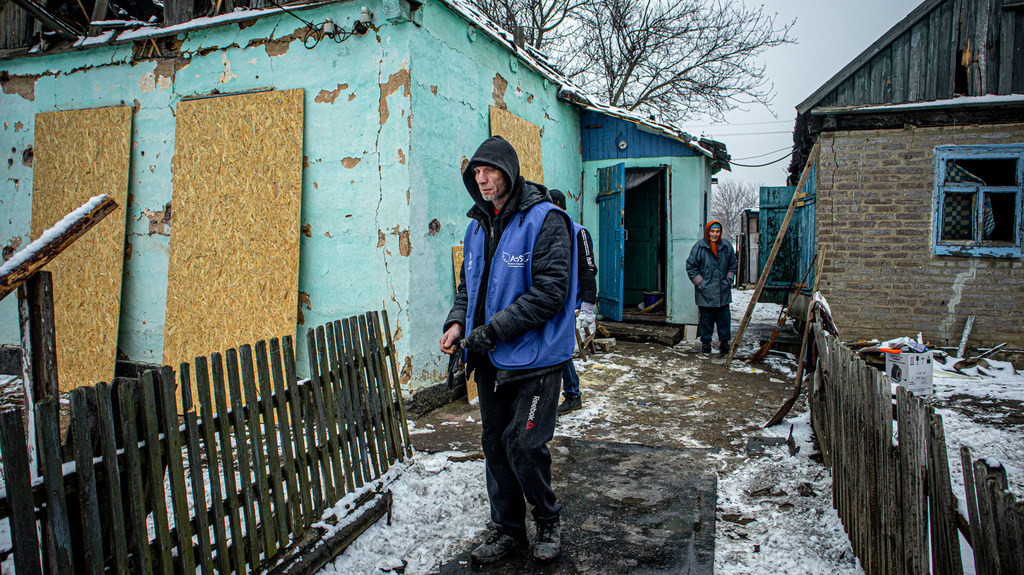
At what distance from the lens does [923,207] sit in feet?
24.0

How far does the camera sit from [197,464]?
2223mm

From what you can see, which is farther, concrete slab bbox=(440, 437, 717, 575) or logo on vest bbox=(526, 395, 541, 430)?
concrete slab bbox=(440, 437, 717, 575)

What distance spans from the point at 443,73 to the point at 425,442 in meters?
3.33

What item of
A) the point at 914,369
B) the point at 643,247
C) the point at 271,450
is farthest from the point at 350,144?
the point at 643,247

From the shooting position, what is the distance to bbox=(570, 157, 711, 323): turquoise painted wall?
921 cm

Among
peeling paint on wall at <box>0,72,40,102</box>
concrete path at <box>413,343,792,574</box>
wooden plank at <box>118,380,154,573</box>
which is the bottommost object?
concrete path at <box>413,343,792,574</box>

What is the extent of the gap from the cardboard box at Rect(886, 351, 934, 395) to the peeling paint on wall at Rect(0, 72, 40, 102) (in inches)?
380

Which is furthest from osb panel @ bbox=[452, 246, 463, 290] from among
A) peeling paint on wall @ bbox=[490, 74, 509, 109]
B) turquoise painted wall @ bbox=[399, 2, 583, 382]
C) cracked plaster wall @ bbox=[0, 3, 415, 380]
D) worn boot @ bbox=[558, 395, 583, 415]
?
peeling paint on wall @ bbox=[490, 74, 509, 109]

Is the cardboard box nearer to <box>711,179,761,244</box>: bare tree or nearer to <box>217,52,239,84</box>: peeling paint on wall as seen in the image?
<box>217,52,239,84</box>: peeling paint on wall

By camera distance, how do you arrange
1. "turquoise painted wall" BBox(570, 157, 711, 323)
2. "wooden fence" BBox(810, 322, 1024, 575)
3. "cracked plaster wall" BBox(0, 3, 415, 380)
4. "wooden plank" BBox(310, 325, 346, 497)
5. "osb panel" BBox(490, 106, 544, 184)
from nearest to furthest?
"wooden fence" BBox(810, 322, 1024, 575) < "wooden plank" BBox(310, 325, 346, 497) < "cracked plaster wall" BBox(0, 3, 415, 380) < "osb panel" BBox(490, 106, 544, 184) < "turquoise painted wall" BBox(570, 157, 711, 323)

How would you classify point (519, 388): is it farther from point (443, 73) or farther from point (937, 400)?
point (937, 400)

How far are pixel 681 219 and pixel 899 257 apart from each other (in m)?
3.03

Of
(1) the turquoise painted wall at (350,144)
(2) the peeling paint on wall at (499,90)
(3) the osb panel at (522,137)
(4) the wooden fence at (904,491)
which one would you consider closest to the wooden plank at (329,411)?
(1) the turquoise painted wall at (350,144)

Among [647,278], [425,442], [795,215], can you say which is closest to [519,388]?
[425,442]
